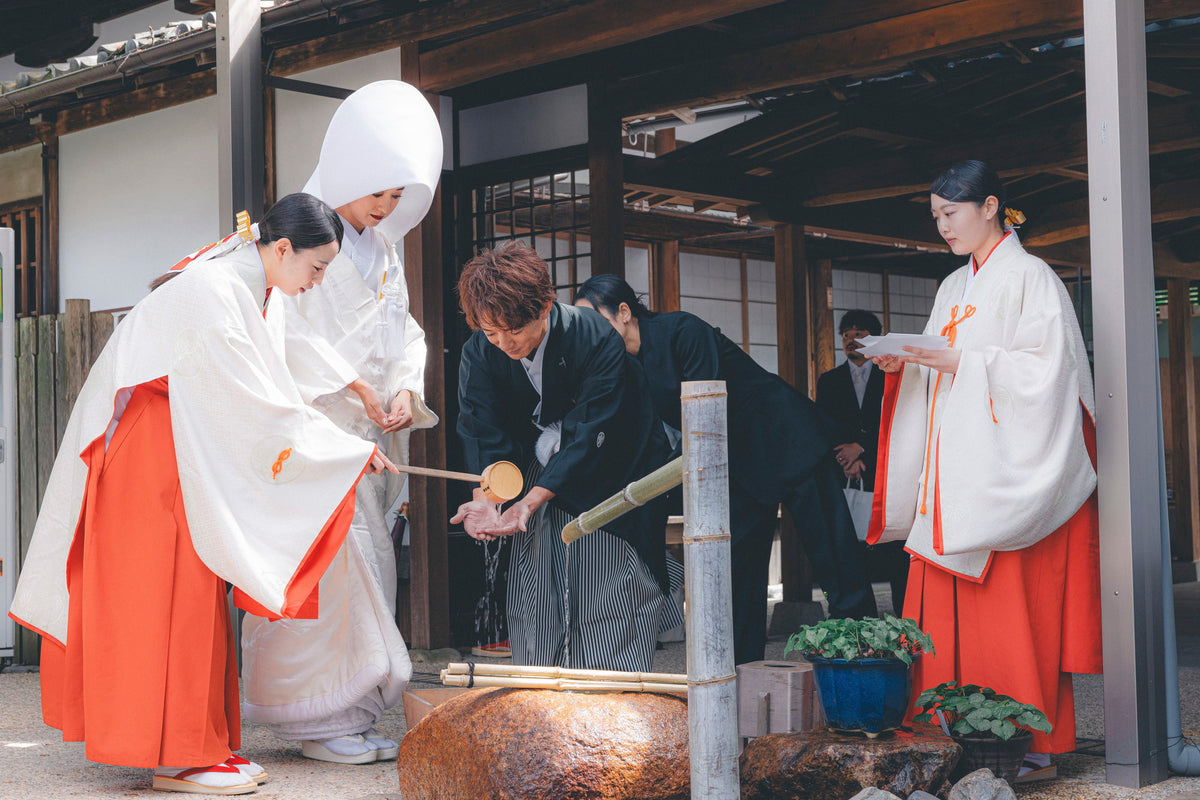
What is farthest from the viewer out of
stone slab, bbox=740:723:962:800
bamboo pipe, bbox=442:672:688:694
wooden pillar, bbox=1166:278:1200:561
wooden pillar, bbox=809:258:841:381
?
wooden pillar, bbox=809:258:841:381

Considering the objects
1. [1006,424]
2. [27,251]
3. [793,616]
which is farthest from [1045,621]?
[27,251]

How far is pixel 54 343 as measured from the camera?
6.82 m

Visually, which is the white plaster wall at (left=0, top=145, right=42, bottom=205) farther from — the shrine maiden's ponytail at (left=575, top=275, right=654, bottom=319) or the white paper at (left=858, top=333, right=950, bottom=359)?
the white paper at (left=858, top=333, right=950, bottom=359)

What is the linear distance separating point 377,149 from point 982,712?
2.75 metres

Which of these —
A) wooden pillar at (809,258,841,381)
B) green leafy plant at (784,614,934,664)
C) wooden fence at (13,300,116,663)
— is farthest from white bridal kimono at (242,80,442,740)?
wooden pillar at (809,258,841,381)

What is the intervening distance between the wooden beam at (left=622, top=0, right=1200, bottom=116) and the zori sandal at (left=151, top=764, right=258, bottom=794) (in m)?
4.11

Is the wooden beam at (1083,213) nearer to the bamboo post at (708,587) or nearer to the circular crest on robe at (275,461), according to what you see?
the circular crest on robe at (275,461)

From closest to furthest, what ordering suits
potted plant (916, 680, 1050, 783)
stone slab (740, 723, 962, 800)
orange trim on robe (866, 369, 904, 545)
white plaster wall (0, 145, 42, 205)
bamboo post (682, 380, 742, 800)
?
1. bamboo post (682, 380, 742, 800)
2. stone slab (740, 723, 962, 800)
3. potted plant (916, 680, 1050, 783)
4. orange trim on robe (866, 369, 904, 545)
5. white plaster wall (0, 145, 42, 205)

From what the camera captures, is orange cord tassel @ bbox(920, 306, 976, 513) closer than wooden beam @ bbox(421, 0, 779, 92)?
Yes

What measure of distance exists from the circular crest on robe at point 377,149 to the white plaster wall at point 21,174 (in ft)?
15.8

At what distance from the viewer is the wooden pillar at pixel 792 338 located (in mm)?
7645

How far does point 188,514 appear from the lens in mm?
3818

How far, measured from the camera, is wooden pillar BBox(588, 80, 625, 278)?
6.23m

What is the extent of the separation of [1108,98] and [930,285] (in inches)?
427
